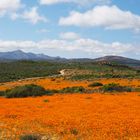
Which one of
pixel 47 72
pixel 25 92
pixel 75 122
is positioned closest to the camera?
pixel 75 122

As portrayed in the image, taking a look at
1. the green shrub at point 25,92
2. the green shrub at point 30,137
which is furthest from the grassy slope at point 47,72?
the green shrub at point 30,137

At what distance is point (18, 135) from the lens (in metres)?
18.0

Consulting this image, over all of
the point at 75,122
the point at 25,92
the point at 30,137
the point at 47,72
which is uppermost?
the point at 30,137

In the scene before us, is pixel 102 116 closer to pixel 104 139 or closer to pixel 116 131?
pixel 116 131

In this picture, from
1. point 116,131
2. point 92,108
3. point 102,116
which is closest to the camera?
point 116,131

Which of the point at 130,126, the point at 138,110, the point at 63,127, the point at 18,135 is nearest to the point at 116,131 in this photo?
the point at 130,126

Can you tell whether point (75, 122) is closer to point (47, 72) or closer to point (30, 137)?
point (30, 137)

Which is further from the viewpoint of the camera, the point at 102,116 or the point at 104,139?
the point at 102,116

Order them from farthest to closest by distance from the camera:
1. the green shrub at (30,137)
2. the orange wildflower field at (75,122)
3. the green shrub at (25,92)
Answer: the green shrub at (25,92)
the orange wildflower field at (75,122)
the green shrub at (30,137)

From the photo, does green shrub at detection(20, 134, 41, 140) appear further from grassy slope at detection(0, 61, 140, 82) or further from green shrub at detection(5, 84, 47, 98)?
grassy slope at detection(0, 61, 140, 82)

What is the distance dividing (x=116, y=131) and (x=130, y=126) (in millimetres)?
1535

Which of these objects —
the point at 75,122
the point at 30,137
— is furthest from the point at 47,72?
the point at 30,137

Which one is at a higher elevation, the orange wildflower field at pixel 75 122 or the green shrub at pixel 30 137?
the green shrub at pixel 30 137

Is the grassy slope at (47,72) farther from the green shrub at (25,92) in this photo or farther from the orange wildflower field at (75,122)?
the orange wildflower field at (75,122)
